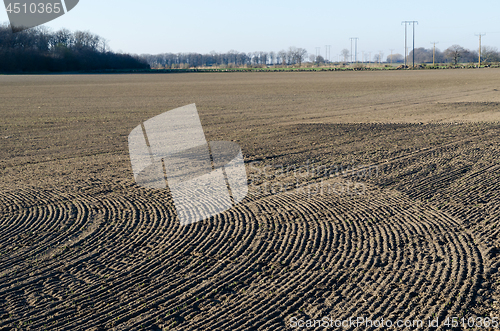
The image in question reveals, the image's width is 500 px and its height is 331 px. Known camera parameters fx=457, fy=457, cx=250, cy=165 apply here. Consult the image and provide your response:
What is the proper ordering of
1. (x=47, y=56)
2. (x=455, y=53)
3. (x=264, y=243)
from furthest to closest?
(x=455, y=53) < (x=47, y=56) < (x=264, y=243)

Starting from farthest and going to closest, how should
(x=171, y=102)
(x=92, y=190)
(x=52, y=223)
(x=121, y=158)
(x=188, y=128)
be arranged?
(x=171, y=102) < (x=188, y=128) < (x=121, y=158) < (x=92, y=190) < (x=52, y=223)

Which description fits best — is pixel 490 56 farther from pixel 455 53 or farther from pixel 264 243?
pixel 264 243

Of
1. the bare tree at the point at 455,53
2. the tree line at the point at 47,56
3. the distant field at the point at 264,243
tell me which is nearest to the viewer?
the distant field at the point at 264,243

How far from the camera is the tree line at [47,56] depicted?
302ft

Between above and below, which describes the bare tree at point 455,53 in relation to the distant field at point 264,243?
above

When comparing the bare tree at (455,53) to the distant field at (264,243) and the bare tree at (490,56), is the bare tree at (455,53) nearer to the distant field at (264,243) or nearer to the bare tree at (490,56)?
the bare tree at (490,56)

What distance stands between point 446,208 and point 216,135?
33.8 ft

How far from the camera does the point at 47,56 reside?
9812 cm

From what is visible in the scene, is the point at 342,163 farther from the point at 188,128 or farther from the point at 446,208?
the point at 188,128

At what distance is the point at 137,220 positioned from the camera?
8.12 m

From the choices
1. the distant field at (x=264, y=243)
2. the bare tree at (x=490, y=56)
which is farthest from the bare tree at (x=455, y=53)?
the distant field at (x=264, y=243)

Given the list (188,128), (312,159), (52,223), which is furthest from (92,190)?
(188,128)

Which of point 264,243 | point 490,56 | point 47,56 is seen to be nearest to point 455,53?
point 490,56

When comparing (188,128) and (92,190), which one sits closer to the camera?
(92,190)
